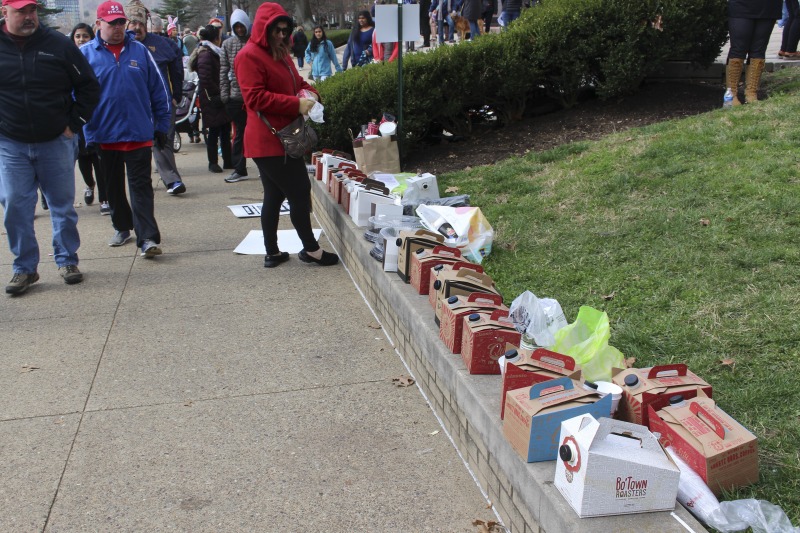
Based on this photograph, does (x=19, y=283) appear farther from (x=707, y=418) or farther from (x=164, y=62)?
(x=707, y=418)

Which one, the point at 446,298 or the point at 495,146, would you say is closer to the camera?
the point at 446,298

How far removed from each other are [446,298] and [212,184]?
21.5 feet

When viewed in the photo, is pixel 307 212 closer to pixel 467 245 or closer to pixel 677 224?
pixel 467 245

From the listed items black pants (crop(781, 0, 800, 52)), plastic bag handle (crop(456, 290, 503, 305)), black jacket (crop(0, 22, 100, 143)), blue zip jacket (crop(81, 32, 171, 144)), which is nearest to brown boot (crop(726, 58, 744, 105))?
black pants (crop(781, 0, 800, 52))

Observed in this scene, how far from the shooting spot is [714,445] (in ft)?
8.55

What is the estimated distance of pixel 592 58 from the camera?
30.4ft

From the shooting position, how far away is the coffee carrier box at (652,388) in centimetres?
288

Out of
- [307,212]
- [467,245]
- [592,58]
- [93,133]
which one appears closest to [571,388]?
[467,245]

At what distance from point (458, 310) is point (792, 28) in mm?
10192

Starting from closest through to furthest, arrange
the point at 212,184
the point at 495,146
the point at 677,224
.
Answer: the point at 677,224
the point at 495,146
the point at 212,184

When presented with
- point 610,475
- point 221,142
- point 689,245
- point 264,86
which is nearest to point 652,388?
point 610,475

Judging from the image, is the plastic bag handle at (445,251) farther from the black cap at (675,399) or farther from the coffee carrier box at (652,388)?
the black cap at (675,399)

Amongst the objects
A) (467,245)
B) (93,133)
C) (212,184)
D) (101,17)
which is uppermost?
(101,17)

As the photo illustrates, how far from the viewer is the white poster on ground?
22.3 ft
